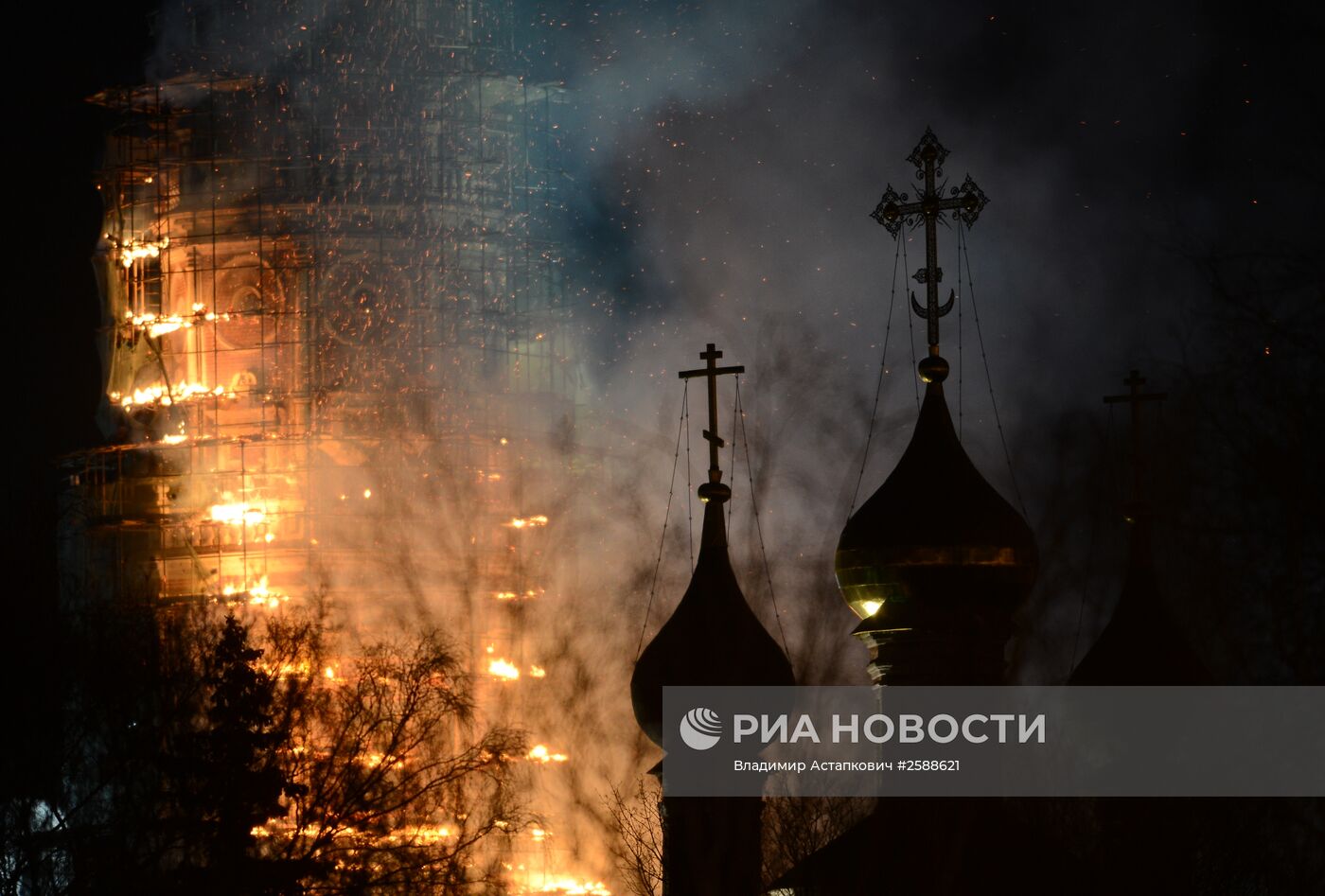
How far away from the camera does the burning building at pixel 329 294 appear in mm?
43500

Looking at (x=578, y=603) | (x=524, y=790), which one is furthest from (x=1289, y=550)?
(x=578, y=603)

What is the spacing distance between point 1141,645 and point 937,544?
8.94ft

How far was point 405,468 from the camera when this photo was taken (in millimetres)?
43031

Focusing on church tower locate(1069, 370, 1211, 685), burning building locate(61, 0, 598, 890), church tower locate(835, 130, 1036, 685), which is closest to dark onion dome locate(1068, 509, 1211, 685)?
church tower locate(1069, 370, 1211, 685)

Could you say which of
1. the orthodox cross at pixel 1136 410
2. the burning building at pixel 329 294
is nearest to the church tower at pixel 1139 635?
the orthodox cross at pixel 1136 410

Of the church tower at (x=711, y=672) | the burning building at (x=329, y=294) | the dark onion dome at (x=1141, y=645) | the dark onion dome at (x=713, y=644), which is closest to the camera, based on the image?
the church tower at (x=711, y=672)

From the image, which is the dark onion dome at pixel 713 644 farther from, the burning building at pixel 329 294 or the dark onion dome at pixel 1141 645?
the burning building at pixel 329 294

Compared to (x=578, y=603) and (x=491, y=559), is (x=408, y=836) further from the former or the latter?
(x=491, y=559)

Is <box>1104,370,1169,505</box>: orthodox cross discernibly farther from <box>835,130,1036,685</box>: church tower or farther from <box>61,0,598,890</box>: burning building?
<box>61,0,598,890</box>: burning building

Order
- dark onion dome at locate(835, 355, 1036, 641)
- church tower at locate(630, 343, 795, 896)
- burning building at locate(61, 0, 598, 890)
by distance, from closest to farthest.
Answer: church tower at locate(630, 343, 795, 896) → dark onion dome at locate(835, 355, 1036, 641) → burning building at locate(61, 0, 598, 890)

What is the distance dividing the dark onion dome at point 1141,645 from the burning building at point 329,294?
56.9 feet

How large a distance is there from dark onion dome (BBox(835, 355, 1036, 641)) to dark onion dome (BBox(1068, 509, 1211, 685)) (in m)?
1.48

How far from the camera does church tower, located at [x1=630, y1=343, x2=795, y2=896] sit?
925 inches

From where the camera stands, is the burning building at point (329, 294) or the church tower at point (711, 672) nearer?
the church tower at point (711, 672)
